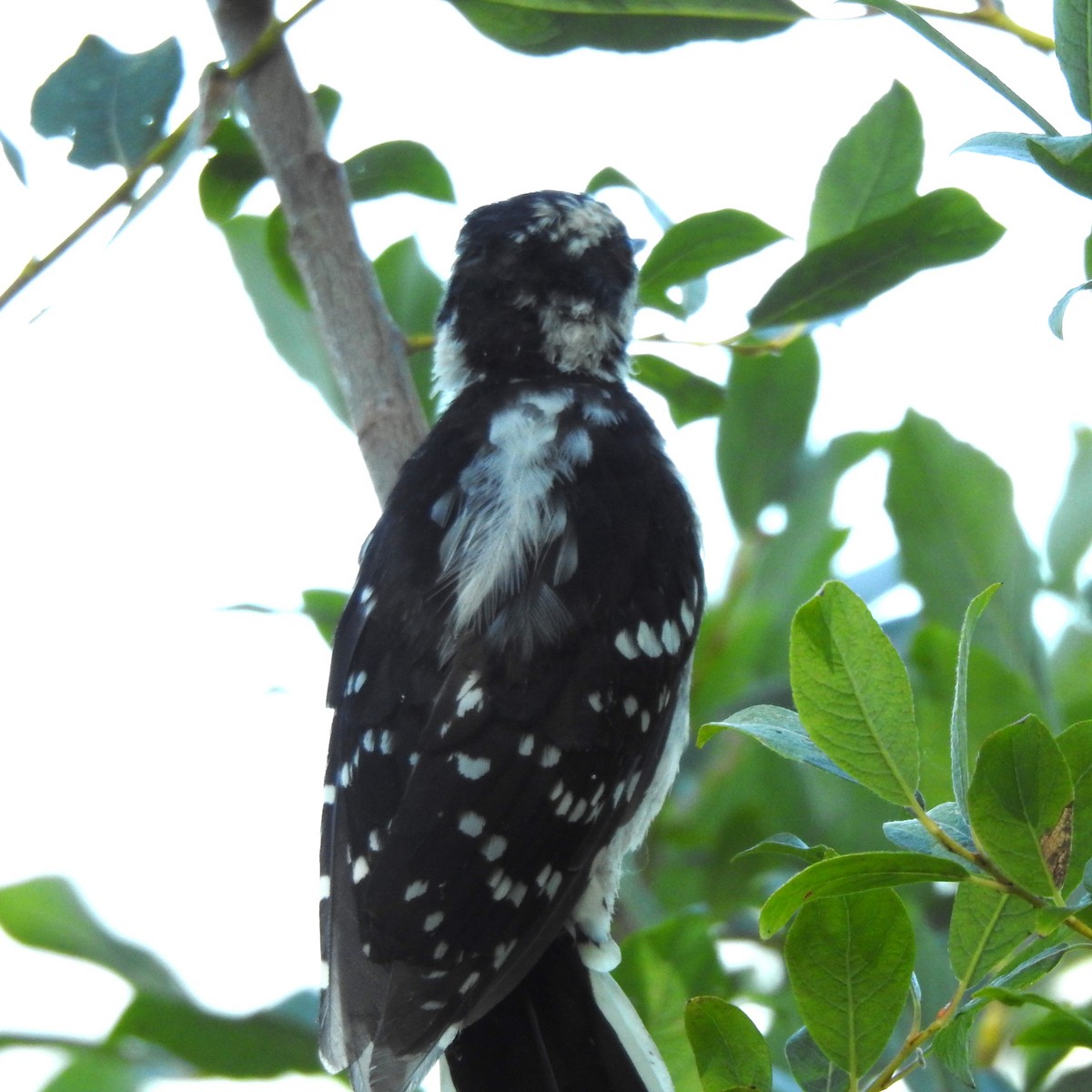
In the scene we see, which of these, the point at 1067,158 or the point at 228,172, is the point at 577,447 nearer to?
the point at 228,172

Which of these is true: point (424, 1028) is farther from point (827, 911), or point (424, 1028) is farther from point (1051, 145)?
point (1051, 145)

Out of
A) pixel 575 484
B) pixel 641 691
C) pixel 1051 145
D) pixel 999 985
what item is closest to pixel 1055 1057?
pixel 641 691

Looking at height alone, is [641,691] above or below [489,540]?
below

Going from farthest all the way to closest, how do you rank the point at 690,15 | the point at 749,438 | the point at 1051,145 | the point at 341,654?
the point at 749,438, the point at 341,654, the point at 690,15, the point at 1051,145

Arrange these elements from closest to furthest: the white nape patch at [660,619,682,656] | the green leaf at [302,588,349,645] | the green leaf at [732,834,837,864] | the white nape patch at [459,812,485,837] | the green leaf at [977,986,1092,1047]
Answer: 1. the green leaf at [977,986,1092,1047]
2. the green leaf at [732,834,837,864]
3. the white nape patch at [459,812,485,837]
4. the white nape patch at [660,619,682,656]
5. the green leaf at [302,588,349,645]

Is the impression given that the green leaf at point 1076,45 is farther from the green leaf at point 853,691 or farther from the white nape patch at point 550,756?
the white nape patch at point 550,756

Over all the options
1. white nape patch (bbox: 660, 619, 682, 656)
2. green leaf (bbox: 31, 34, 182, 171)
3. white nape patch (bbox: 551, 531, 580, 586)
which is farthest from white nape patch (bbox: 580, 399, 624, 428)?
green leaf (bbox: 31, 34, 182, 171)

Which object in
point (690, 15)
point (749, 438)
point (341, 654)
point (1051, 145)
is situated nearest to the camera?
point (1051, 145)

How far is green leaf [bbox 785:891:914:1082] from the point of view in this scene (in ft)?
3.67

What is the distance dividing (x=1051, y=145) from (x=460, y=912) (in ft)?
3.56

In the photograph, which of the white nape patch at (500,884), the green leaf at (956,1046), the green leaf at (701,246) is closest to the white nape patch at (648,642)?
the white nape patch at (500,884)

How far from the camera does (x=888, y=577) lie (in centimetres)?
229

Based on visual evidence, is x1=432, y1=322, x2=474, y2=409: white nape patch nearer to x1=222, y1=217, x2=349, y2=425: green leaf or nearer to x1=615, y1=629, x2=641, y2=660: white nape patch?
x1=222, y1=217, x2=349, y2=425: green leaf

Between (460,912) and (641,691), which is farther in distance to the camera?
(641,691)
